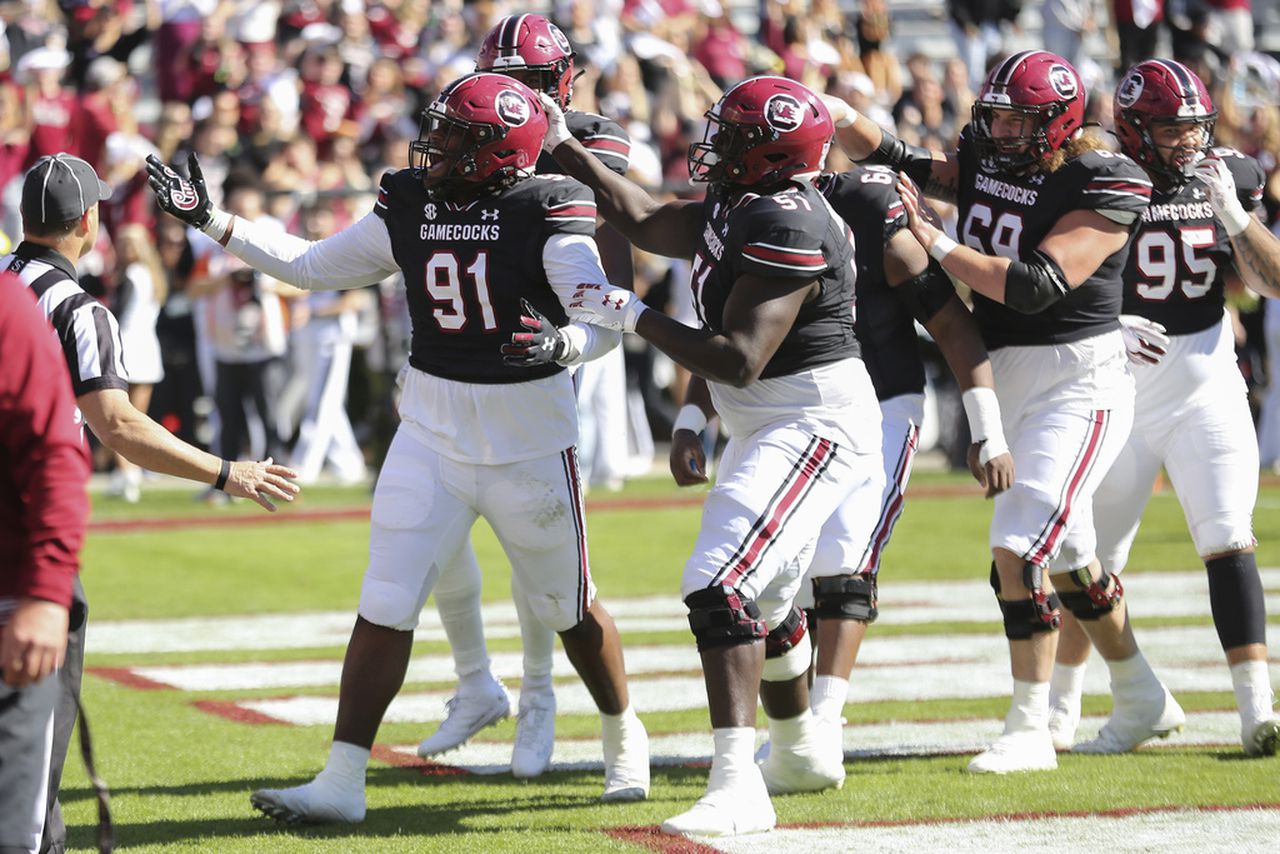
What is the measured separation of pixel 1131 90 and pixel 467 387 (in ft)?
8.36

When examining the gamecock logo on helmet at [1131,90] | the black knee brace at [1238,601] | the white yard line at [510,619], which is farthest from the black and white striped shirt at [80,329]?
the white yard line at [510,619]

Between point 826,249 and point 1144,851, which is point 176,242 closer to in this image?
point 826,249

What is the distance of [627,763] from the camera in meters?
5.75

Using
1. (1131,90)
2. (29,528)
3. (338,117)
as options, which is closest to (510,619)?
(1131,90)

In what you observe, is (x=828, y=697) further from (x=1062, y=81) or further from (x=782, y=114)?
(x=1062, y=81)

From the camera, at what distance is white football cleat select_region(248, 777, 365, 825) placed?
5238mm

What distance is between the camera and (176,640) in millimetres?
9094

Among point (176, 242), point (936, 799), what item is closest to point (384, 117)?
point (176, 242)

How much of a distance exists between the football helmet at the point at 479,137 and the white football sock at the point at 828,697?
5.89 feet

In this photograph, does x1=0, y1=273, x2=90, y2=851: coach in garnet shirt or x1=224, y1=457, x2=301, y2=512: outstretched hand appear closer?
x1=0, y1=273, x2=90, y2=851: coach in garnet shirt

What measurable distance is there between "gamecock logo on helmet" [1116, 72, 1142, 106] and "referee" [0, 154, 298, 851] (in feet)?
10.4

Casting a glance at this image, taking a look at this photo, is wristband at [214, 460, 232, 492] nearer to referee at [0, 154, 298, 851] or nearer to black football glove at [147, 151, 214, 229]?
referee at [0, 154, 298, 851]

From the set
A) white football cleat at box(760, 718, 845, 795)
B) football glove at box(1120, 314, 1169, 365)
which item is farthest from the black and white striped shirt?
football glove at box(1120, 314, 1169, 365)

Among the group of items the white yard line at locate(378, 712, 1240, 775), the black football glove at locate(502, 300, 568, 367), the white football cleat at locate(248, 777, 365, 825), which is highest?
the black football glove at locate(502, 300, 568, 367)
